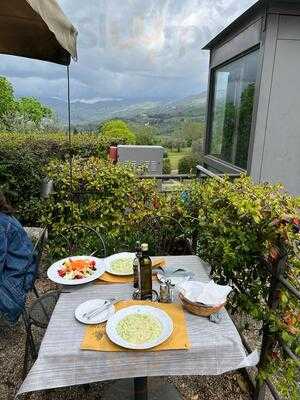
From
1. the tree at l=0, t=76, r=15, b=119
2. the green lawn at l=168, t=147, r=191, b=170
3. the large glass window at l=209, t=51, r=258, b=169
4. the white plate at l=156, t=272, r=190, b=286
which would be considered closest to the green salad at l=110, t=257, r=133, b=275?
the white plate at l=156, t=272, r=190, b=286

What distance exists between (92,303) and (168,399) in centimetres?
100

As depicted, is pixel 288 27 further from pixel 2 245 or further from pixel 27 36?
pixel 2 245

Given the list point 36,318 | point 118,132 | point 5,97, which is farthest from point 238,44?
point 5,97

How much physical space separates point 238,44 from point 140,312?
4.87 meters

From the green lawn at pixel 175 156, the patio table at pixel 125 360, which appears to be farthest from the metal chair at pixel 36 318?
the green lawn at pixel 175 156

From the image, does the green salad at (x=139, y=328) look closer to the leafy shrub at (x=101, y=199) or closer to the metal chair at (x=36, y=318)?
the metal chair at (x=36, y=318)

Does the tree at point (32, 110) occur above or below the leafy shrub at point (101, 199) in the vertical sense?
above

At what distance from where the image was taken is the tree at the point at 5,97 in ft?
43.6

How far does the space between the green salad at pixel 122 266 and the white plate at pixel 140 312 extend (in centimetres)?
40

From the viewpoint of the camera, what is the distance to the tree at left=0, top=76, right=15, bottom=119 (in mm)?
13291

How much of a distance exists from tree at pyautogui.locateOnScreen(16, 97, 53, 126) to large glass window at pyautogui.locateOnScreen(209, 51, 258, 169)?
9611mm

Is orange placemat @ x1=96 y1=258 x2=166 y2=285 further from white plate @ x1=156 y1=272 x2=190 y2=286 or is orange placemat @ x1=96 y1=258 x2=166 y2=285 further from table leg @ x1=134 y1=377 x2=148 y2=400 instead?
table leg @ x1=134 y1=377 x2=148 y2=400

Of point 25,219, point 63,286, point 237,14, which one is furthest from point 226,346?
point 237,14

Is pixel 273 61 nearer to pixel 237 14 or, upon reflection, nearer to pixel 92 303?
pixel 237 14
